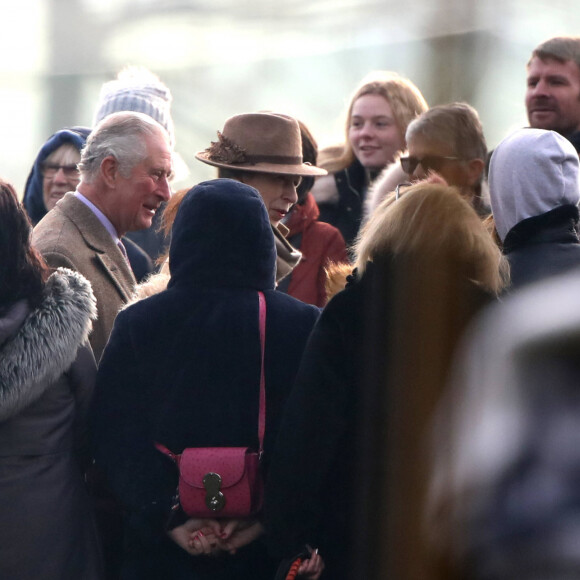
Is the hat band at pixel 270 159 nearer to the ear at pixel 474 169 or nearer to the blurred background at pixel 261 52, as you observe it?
the blurred background at pixel 261 52

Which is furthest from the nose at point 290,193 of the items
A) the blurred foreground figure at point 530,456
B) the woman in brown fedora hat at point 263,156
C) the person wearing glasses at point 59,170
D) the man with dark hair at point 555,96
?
the blurred foreground figure at point 530,456

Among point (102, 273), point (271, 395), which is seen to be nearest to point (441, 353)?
point (271, 395)

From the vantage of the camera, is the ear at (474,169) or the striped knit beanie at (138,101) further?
the striped knit beanie at (138,101)

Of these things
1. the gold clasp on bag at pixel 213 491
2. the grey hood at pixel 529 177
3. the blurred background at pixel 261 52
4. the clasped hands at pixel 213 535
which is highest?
the blurred background at pixel 261 52

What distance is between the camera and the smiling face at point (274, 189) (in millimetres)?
3336

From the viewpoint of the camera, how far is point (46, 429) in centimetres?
263

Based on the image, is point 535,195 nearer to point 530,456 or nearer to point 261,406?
point 261,406

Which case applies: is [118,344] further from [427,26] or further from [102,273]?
[427,26]

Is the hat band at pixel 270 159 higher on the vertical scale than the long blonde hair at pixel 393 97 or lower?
lower

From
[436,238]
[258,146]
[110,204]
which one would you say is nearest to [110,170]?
[110,204]

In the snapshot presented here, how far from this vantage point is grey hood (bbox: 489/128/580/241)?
261cm

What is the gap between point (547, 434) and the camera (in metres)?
1.22

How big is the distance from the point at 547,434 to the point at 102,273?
2.14m

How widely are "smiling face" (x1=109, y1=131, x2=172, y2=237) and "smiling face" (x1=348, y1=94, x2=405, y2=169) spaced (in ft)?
3.48
